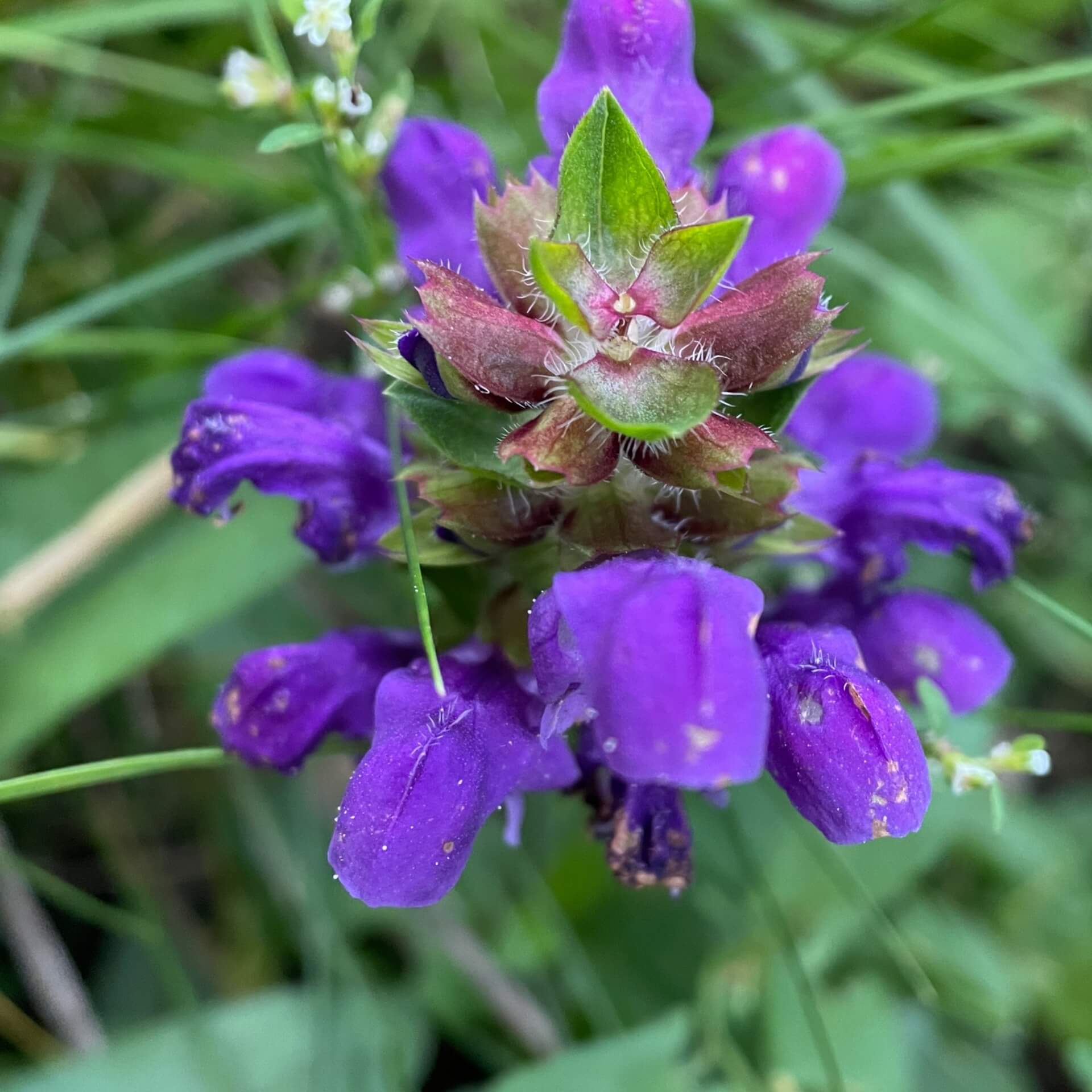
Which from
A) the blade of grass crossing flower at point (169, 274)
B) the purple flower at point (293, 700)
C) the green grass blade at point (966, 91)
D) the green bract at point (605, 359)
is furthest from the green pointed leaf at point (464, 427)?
the green grass blade at point (966, 91)

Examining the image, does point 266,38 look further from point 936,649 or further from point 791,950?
point 791,950

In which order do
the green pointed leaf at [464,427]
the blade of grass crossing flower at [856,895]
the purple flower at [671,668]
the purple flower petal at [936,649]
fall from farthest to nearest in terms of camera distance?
the blade of grass crossing flower at [856,895]
the purple flower petal at [936,649]
the green pointed leaf at [464,427]
the purple flower at [671,668]

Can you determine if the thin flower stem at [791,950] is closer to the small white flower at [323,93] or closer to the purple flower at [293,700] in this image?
the purple flower at [293,700]

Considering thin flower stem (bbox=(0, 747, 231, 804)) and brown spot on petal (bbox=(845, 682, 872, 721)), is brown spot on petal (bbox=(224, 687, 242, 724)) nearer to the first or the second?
thin flower stem (bbox=(0, 747, 231, 804))

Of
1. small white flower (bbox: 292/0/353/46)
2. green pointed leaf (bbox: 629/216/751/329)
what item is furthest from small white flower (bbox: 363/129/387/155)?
green pointed leaf (bbox: 629/216/751/329)

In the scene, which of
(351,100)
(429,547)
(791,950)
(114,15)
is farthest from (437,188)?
(791,950)

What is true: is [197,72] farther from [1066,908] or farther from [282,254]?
[1066,908]
